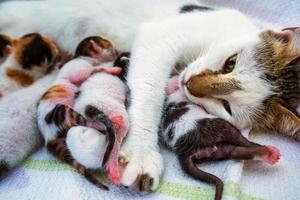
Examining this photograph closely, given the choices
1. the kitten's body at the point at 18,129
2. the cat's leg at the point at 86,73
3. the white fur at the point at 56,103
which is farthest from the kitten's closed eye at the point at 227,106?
the kitten's body at the point at 18,129

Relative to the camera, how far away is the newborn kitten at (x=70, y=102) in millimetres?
1161

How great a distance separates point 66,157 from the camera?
3.89 feet

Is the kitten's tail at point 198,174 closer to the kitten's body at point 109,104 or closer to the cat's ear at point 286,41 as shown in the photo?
the kitten's body at point 109,104

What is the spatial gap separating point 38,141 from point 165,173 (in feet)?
1.43

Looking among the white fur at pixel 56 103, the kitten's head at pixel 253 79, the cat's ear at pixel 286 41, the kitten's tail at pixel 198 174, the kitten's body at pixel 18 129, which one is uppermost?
the cat's ear at pixel 286 41

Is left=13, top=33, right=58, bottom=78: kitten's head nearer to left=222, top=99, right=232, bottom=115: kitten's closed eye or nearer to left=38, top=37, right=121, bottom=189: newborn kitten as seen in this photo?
left=38, top=37, right=121, bottom=189: newborn kitten

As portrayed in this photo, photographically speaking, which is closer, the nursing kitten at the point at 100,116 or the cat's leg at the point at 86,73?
the nursing kitten at the point at 100,116

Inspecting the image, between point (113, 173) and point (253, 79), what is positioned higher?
point (253, 79)

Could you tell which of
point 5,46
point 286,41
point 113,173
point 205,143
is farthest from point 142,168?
point 5,46

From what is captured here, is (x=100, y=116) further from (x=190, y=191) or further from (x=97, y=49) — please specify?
(x=97, y=49)

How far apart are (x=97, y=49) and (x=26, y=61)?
27 centimetres

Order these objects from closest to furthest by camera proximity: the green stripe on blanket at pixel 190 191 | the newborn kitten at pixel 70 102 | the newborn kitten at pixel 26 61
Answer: the green stripe on blanket at pixel 190 191
the newborn kitten at pixel 70 102
the newborn kitten at pixel 26 61

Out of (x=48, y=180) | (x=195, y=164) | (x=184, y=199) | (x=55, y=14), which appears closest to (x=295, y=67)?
(x=195, y=164)

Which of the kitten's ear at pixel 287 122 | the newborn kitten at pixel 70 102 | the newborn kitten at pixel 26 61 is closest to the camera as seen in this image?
the newborn kitten at pixel 70 102
